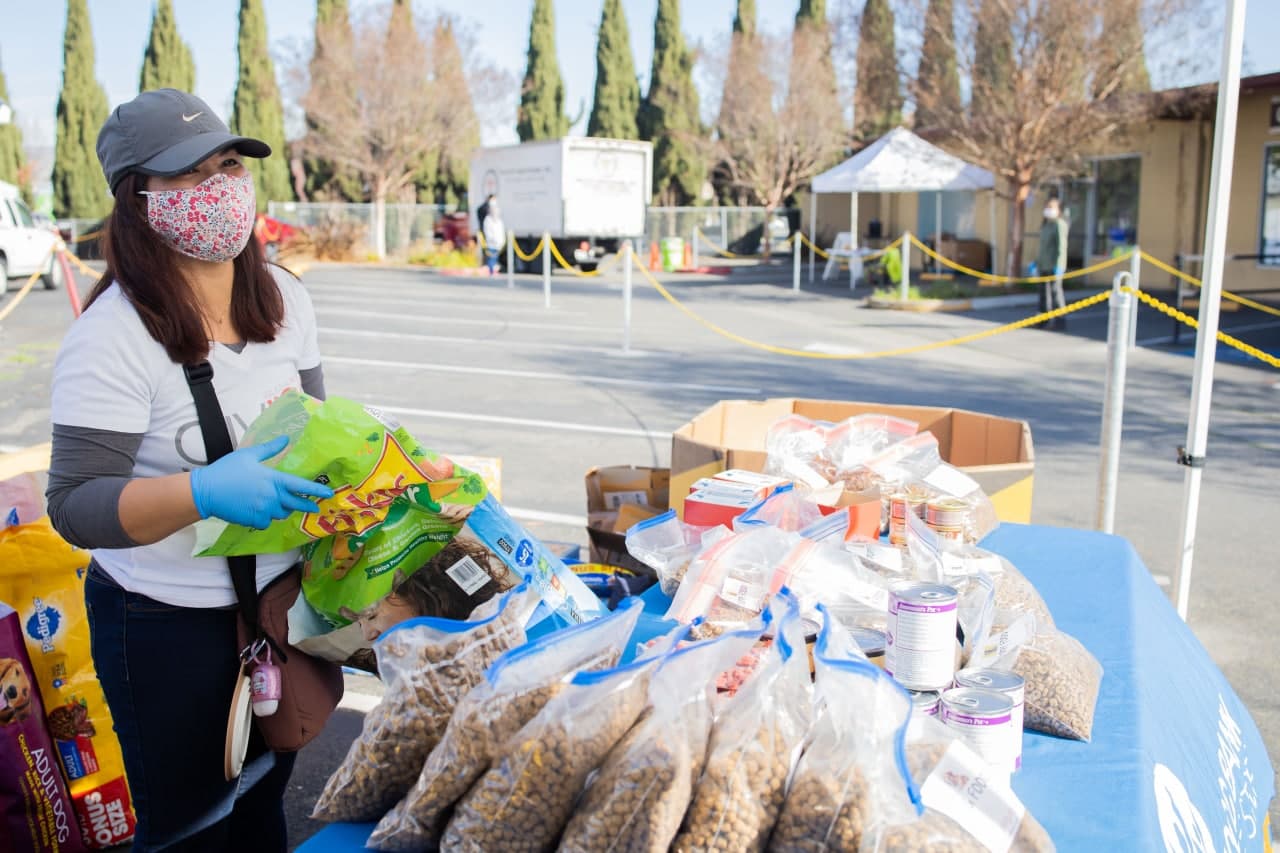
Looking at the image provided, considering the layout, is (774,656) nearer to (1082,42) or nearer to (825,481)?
(825,481)

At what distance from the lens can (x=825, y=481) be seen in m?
3.25

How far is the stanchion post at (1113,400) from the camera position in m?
4.45

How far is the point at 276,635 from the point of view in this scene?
2.14 m

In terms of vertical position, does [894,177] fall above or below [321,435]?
above

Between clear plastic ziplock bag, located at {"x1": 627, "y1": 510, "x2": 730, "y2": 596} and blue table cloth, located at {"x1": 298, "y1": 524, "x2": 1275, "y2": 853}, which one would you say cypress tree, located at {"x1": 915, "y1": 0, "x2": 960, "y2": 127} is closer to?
blue table cloth, located at {"x1": 298, "y1": 524, "x2": 1275, "y2": 853}

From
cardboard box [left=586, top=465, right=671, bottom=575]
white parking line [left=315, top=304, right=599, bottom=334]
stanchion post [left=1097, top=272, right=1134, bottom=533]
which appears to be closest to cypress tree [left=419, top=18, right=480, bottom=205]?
white parking line [left=315, top=304, right=599, bottom=334]

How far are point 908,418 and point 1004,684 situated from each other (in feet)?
8.12

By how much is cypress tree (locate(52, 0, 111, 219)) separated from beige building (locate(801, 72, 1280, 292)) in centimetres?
3176

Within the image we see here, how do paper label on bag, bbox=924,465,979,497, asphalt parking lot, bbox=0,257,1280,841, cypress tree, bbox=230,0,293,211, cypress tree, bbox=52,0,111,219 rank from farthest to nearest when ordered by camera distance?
cypress tree, bbox=52,0,111,219 < cypress tree, bbox=230,0,293,211 < asphalt parking lot, bbox=0,257,1280,841 < paper label on bag, bbox=924,465,979,497

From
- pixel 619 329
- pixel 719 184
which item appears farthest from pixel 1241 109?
pixel 719 184

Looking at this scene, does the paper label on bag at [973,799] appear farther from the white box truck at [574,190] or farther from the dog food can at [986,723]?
the white box truck at [574,190]

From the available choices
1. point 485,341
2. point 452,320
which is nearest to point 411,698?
point 485,341

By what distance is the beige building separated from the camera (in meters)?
18.7

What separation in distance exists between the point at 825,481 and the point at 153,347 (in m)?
1.98
